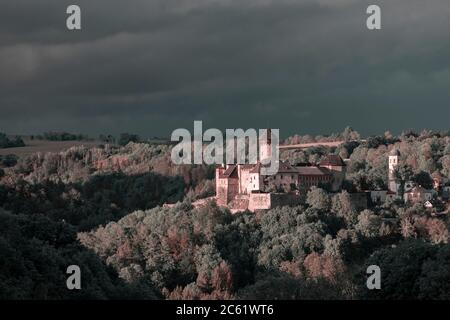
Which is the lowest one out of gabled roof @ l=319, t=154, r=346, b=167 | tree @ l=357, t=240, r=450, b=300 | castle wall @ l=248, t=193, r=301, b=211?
tree @ l=357, t=240, r=450, b=300

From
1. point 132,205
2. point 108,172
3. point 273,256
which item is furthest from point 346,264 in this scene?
point 108,172

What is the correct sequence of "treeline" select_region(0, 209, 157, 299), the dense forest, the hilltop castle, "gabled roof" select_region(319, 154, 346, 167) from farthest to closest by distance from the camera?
"gabled roof" select_region(319, 154, 346, 167)
the hilltop castle
the dense forest
"treeline" select_region(0, 209, 157, 299)

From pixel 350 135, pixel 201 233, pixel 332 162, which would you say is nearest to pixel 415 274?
pixel 201 233

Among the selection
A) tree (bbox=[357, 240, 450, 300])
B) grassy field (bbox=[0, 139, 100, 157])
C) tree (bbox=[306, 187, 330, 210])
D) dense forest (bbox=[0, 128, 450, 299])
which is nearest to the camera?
tree (bbox=[357, 240, 450, 300])

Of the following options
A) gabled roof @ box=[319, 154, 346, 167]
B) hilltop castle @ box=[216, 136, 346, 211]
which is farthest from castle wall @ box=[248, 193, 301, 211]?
gabled roof @ box=[319, 154, 346, 167]

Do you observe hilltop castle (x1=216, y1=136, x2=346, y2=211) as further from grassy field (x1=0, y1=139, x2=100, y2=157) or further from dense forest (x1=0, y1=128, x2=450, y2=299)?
grassy field (x1=0, y1=139, x2=100, y2=157)

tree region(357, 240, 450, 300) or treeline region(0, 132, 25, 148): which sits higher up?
treeline region(0, 132, 25, 148)
